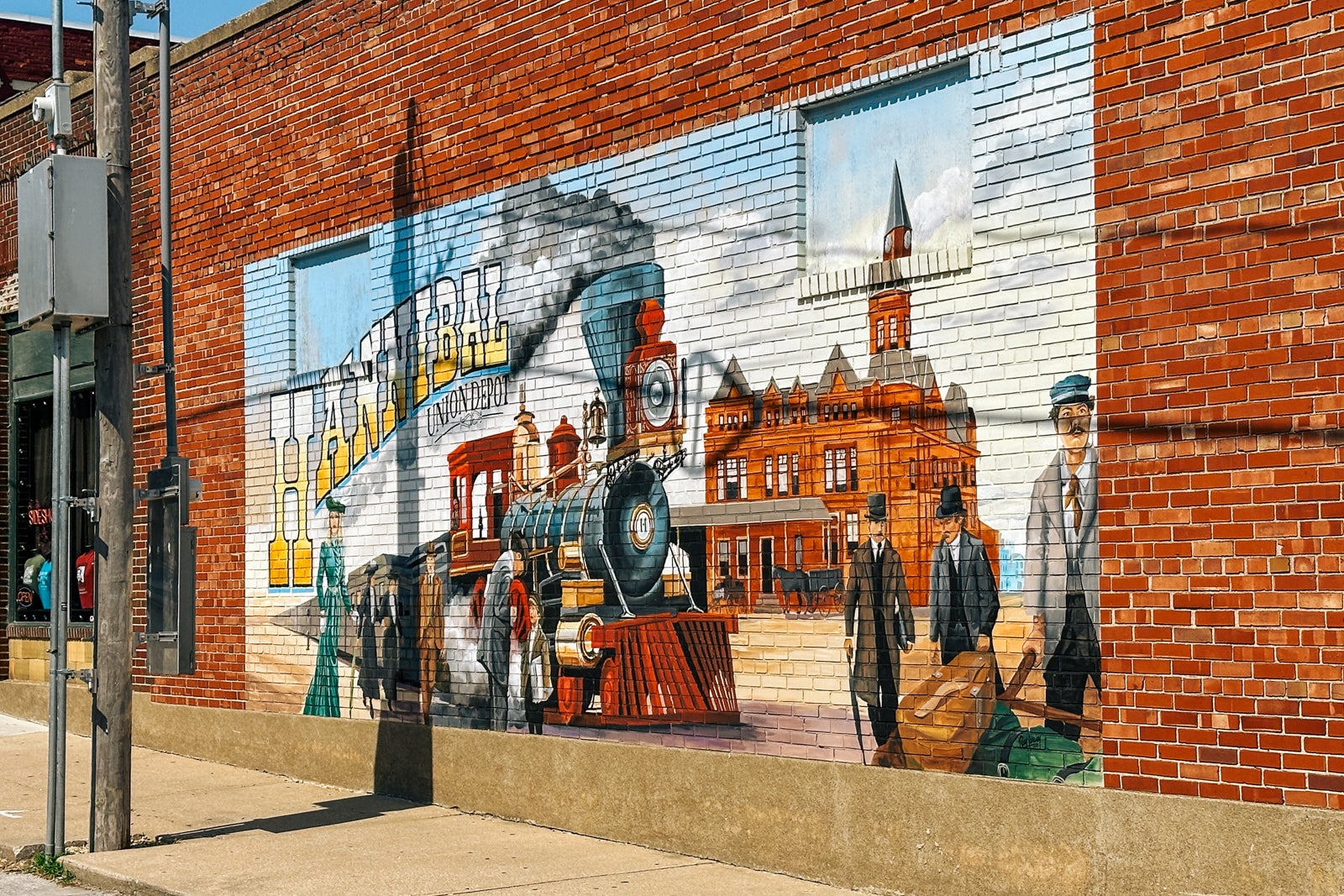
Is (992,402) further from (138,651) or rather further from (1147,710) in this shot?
(138,651)

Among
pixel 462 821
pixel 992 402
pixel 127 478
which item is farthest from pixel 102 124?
pixel 992 402

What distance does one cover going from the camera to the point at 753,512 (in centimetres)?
946

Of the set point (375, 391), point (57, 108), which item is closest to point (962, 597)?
point (375, 391)

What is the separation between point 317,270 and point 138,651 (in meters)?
4.35

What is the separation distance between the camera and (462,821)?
10875 mm

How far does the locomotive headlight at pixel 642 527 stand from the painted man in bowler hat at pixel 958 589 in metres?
2.27

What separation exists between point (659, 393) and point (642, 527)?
86 centimetres

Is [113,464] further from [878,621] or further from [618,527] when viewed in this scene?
[878,621]

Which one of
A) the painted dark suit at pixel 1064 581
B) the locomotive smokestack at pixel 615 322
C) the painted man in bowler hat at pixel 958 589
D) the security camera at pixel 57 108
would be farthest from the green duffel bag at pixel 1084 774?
the security camera at pixel 57 108

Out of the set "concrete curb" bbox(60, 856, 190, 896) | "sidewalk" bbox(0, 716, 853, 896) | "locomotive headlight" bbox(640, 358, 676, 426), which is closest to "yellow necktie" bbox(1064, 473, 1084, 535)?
"sidewalk" bbox(0, 716, 853, 896)

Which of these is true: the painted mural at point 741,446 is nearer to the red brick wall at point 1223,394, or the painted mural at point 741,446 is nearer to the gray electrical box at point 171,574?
the red brick wall at point 1223,394

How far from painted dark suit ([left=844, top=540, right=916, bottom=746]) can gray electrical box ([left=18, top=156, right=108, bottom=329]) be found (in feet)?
16.3

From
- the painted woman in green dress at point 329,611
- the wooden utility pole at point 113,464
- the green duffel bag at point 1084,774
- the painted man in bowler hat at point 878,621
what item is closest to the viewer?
the green duffel bag at point 1084,774

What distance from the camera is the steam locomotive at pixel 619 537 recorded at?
9898mm
